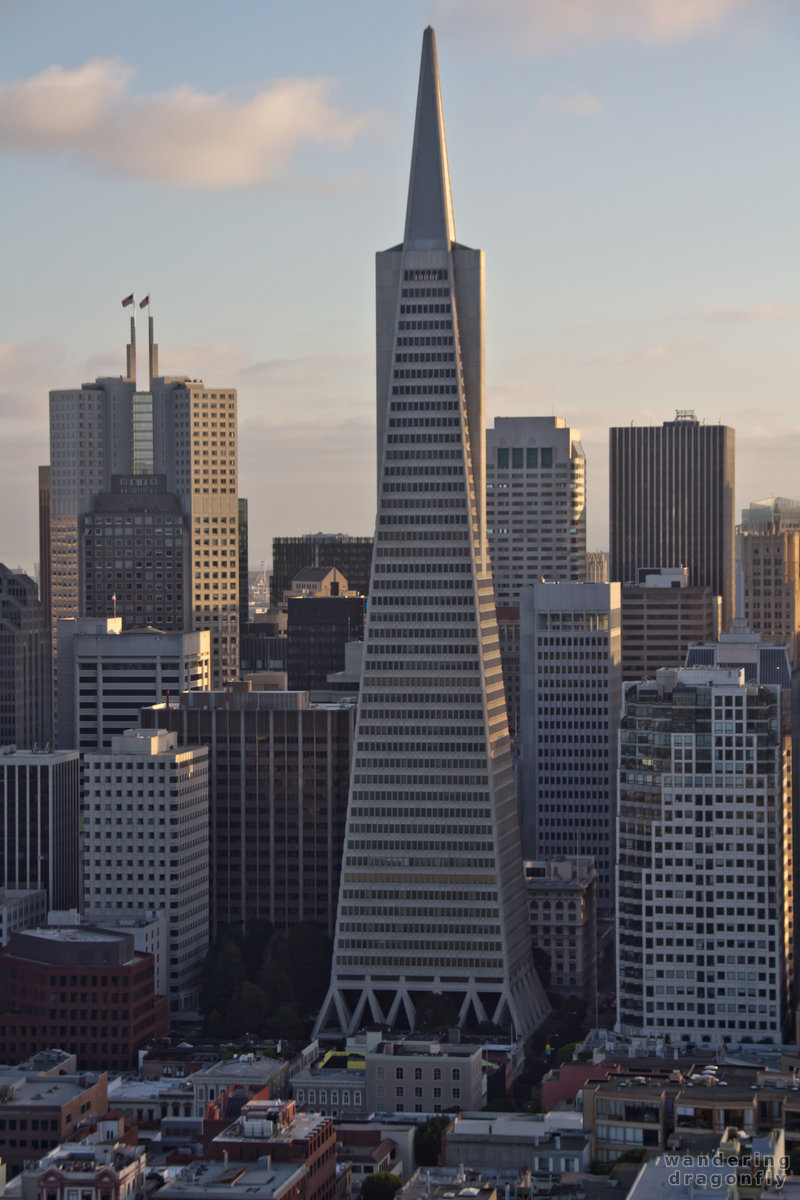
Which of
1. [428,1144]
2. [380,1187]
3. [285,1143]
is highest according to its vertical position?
[285,1143]

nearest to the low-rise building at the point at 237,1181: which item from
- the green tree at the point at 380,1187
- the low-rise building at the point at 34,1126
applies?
the green tree at the point at 380,1187

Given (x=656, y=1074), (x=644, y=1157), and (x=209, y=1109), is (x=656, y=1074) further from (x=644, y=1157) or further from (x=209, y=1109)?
(x=209, y=1109)

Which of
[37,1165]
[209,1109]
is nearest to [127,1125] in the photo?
[209,1109]

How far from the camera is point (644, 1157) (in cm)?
16575

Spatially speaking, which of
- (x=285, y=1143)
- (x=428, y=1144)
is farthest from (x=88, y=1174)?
(x=428, y=1144)

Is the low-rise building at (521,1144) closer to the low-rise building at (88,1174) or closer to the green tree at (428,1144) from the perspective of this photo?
the green tree at (428,1144)

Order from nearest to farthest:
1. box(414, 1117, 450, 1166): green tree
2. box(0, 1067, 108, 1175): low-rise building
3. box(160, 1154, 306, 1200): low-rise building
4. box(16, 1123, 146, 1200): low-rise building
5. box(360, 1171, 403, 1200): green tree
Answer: box(160, 1154, 306, 1200): low-rise building < box(16, 1123, 146, 1200): low-rise building < box(360, 1171, 403, 1200): green tree < box(0, 1067, 108, 1175): low-rise building < box(414, 1117, 450, 1166): green tree

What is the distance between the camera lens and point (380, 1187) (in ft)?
570

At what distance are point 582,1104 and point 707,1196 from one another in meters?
50.3

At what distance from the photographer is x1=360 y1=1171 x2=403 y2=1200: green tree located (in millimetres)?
173562

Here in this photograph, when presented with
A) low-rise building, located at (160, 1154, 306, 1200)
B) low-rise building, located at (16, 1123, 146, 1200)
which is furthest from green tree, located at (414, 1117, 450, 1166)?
low-rise building, located at (16, 1123, 146, 1200)

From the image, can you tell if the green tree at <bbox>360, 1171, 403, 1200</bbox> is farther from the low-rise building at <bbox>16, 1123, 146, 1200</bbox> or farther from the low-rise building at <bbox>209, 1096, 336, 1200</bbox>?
the low-rise building at <bbox>16, 1123, 146, 1200</bbox>

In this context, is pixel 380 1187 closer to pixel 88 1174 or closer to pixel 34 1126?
pixel 88 1174

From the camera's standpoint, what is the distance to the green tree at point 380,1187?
569ft
